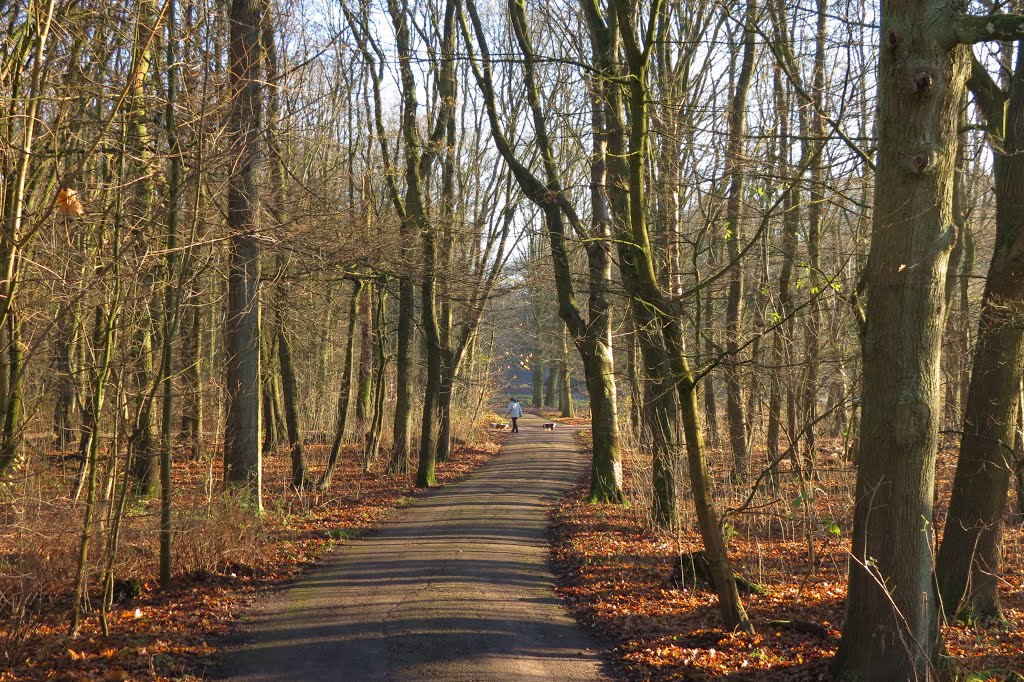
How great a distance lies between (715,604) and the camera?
8.09 metres

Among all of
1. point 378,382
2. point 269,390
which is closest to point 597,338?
point 378,382

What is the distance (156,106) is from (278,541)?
19.3ft

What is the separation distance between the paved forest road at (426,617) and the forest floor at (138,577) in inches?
19.2

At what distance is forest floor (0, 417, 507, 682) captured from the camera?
618 cm

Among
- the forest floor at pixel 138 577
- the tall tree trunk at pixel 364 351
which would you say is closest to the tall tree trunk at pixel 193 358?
the forest floor at pixel 138 577

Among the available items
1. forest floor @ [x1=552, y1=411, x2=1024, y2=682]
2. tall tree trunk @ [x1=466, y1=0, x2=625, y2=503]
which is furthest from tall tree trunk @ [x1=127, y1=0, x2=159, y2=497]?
tall tree trunk @ [x1=466, y1=0, x2=625, y2=503]

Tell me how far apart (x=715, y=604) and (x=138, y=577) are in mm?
6154

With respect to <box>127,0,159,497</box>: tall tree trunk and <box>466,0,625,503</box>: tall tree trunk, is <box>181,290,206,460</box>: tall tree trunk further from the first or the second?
<box>466,0,625,503</box>: tall tree trunk

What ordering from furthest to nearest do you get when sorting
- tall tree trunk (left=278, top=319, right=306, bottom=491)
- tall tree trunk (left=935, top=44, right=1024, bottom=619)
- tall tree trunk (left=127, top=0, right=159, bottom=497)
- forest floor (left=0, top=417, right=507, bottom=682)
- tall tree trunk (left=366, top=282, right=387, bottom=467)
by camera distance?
tall tree trunk (left=366, top=282, right=387, bottom=467) < tall tree trunk (left=278, top=319, right=306, bottom=491) < tall tree trunk (left=935, top=44, right=1024, bottom=619) < tall tree trunk (left=127, top=0, right=159, bottom=497) < forest floor (left=0, top=417, right=507, bottom=682)

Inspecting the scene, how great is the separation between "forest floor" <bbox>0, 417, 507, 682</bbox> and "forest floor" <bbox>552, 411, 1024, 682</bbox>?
3600 millimetres

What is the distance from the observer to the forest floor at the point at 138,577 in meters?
6.18

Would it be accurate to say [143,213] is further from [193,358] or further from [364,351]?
[364,351]

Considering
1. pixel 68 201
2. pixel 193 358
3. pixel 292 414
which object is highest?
pixel 68 201

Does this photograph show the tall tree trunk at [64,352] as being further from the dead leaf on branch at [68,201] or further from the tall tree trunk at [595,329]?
the tall tree trunk at [595,329]
